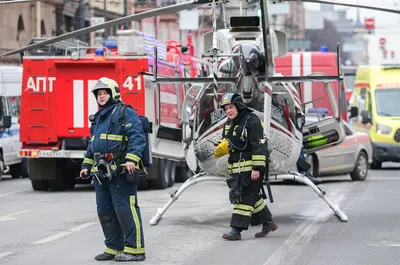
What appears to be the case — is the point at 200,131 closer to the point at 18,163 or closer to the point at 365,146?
the point at 365,146

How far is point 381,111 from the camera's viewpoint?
31594 millimetres

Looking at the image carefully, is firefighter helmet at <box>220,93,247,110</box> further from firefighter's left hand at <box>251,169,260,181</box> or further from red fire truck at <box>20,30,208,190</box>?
red fire truck at <box>20,30,208,190</box>

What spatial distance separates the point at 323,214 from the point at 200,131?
9.15 ft

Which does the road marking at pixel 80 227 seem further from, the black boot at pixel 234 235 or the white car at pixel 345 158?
the white car at pixel 345 158

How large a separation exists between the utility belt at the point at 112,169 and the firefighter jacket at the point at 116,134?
0.13ft

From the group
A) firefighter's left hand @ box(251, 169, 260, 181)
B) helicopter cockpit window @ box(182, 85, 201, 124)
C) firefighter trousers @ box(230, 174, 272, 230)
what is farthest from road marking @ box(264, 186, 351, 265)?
helicopter cockpit window @ box(182, 85, 201, 124)

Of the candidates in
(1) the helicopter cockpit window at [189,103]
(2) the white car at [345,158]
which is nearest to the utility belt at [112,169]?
(1) the helicopter cockpit window at [189,103]

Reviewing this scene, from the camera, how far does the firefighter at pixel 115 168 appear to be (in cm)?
1159

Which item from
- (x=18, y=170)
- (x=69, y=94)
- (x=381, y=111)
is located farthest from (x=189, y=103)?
(x=381, y=111)

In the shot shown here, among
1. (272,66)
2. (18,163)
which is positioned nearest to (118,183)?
(272,66)

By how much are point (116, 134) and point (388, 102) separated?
2085 centimetres

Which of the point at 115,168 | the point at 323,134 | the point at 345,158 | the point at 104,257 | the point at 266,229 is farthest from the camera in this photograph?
the point at 345,158

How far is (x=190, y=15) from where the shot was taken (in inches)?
2079

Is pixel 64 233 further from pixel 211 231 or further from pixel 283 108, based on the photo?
pixel 283 108
